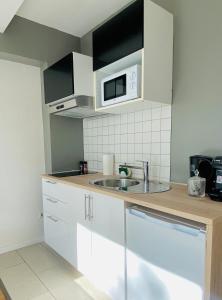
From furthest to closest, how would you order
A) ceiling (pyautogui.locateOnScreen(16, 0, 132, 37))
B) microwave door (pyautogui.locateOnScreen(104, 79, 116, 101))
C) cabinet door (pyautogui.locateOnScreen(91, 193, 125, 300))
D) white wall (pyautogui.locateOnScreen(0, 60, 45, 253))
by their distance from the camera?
white wall (pyautogui.locateOnScreen(0, 60, 45, 253)) → ceiling (pyautogui.locateOnScreen(16, 0, 132, 37)) → microwave door (pyautogui.locateOnScreen(104, 79, 116, 101)) → cabinet door (pyautogui.locateOnScreen(91, 193, 125, 300))

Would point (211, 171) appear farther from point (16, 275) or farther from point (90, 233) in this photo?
point (16, 275)

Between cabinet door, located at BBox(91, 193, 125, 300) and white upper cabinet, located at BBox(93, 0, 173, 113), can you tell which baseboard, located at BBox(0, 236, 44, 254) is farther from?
white upper cabinet, located at BBox(93, 0, 173, 113)

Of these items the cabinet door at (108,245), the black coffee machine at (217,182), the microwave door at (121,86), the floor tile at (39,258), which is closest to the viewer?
the black coffee machine at (217,182)

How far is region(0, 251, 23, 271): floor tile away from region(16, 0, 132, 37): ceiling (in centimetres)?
249

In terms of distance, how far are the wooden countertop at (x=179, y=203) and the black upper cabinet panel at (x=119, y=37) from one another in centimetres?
102

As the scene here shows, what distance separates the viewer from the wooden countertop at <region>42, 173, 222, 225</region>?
933 mm

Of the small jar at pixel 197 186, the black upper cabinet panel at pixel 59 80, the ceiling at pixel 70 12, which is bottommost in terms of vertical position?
the small jar at pixel 197 186

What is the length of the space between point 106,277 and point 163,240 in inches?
26.5

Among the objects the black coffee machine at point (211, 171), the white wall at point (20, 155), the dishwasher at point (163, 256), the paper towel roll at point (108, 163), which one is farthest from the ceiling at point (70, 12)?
the dishwasher at point (163, 256)

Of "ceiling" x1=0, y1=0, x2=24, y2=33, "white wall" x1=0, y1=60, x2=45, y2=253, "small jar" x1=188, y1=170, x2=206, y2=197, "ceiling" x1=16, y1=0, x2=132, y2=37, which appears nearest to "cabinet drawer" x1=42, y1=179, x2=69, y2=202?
"white wall" x1=0, y1=60, x2=45, y2=253

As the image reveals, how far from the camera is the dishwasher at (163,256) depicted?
944mm

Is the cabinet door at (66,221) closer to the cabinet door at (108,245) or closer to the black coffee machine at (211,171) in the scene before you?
the cabinet door at (108,245)

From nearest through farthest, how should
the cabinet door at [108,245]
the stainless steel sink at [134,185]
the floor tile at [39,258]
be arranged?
1. the cabinet door at [108,245]
2. the stainless steel sink at [134,185]
3. the floor tile at [39,258]

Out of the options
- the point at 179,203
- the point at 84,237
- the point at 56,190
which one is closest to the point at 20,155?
the point at 56,190
